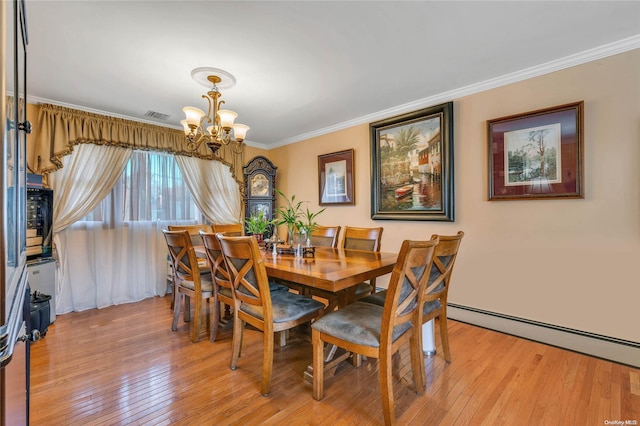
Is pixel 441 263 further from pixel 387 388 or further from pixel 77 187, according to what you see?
pixel 77 187

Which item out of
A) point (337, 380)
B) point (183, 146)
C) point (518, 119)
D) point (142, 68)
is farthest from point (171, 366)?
point (518, 119)

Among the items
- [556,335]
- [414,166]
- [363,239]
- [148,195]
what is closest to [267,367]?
[363,239]

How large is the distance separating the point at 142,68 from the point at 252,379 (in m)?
2.67

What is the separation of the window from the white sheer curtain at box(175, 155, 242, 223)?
12 centimetres

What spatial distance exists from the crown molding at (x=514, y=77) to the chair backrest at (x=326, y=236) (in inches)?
64.2

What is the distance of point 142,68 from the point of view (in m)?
2.42

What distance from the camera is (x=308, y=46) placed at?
7.04ft

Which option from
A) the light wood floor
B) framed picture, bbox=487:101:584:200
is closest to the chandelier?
the light wood floor

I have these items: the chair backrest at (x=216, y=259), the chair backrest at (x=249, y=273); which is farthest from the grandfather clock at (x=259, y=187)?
the chair backrest at (x=249, y=273)

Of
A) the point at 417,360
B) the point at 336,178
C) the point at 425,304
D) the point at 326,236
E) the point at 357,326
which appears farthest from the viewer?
the point at 336,178

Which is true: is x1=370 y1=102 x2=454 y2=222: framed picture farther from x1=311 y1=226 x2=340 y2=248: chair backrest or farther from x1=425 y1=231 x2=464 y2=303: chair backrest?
x1=425 y1=231 x2=464 y2=303: chair backrest

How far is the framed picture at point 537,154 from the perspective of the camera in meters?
2.30

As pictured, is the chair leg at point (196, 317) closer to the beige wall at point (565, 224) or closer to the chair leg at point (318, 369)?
the chair leg at point (318, 369)

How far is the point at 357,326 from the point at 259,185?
3559 millimetres
